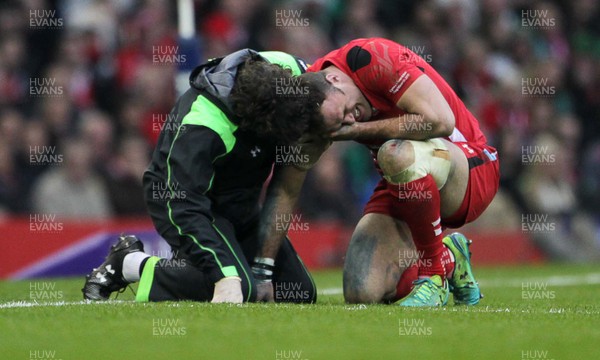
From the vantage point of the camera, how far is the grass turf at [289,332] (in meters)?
3.87

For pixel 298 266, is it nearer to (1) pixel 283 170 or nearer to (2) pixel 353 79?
(1) pixel 283 170

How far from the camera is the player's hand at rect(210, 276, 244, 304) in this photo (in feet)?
17.0

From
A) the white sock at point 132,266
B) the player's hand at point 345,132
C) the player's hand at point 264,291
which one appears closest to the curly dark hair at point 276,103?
the player's hand at point 345,132

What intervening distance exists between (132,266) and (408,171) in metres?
1.59

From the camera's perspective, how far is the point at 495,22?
13266 mm

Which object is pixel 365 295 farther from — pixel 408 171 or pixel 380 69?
pixel 380 69

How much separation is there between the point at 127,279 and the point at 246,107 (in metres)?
1.26

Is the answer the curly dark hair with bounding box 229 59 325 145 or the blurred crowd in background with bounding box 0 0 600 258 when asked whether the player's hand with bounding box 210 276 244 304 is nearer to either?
the curly dark hair with bounding box 229 59 325 145

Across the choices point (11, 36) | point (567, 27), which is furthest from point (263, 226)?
point (567, 27)

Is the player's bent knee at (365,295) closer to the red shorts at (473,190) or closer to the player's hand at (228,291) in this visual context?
the red shorts at (473,190)

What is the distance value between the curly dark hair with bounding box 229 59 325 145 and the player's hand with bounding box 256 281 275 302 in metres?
0.84

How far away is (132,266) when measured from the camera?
573 centimetres

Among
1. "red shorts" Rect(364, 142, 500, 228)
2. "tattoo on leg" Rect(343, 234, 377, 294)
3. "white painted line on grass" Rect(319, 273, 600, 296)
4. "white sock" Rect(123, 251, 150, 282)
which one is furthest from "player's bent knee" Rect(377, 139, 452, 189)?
"white painted line on grass" Rect(319, 273, 600, 296)

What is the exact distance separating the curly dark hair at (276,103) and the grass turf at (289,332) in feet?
2.86
